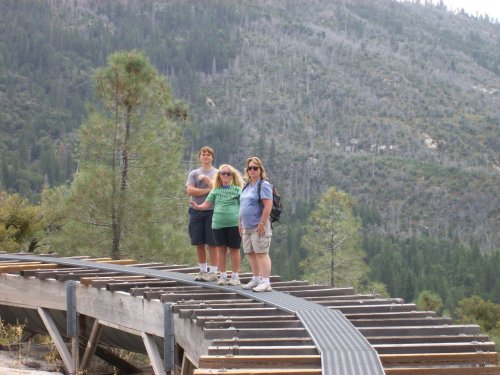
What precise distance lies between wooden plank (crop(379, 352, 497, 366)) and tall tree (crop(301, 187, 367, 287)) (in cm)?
2142

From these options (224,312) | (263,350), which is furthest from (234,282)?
(263,350)

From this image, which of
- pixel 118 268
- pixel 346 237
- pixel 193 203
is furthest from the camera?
pixel 346 237

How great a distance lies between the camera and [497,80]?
17288 cm

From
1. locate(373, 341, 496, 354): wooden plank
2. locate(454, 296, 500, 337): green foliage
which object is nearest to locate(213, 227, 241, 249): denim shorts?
locate(373, 341, 496, 354): wooden plank

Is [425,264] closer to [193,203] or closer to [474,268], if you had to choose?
[474,268]

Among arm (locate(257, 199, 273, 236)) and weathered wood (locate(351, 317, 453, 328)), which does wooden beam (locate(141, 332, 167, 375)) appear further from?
Result: weathered wood (locate(351, 317, 453, 328))

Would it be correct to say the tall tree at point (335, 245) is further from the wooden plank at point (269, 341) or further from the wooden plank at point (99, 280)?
the wooden plank at point (269, 341)

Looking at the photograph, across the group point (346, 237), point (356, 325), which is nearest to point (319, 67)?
point (346, 237)

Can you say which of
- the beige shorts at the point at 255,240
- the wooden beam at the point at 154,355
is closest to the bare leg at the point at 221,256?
the beige shorts at the point at 255,240

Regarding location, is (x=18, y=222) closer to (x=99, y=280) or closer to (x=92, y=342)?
(x=92, y=342)

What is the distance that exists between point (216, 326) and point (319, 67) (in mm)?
151776

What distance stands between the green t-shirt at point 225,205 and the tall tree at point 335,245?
18854 millimetres

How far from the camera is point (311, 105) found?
475 feet

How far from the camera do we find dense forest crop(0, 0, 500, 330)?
3844 inches
